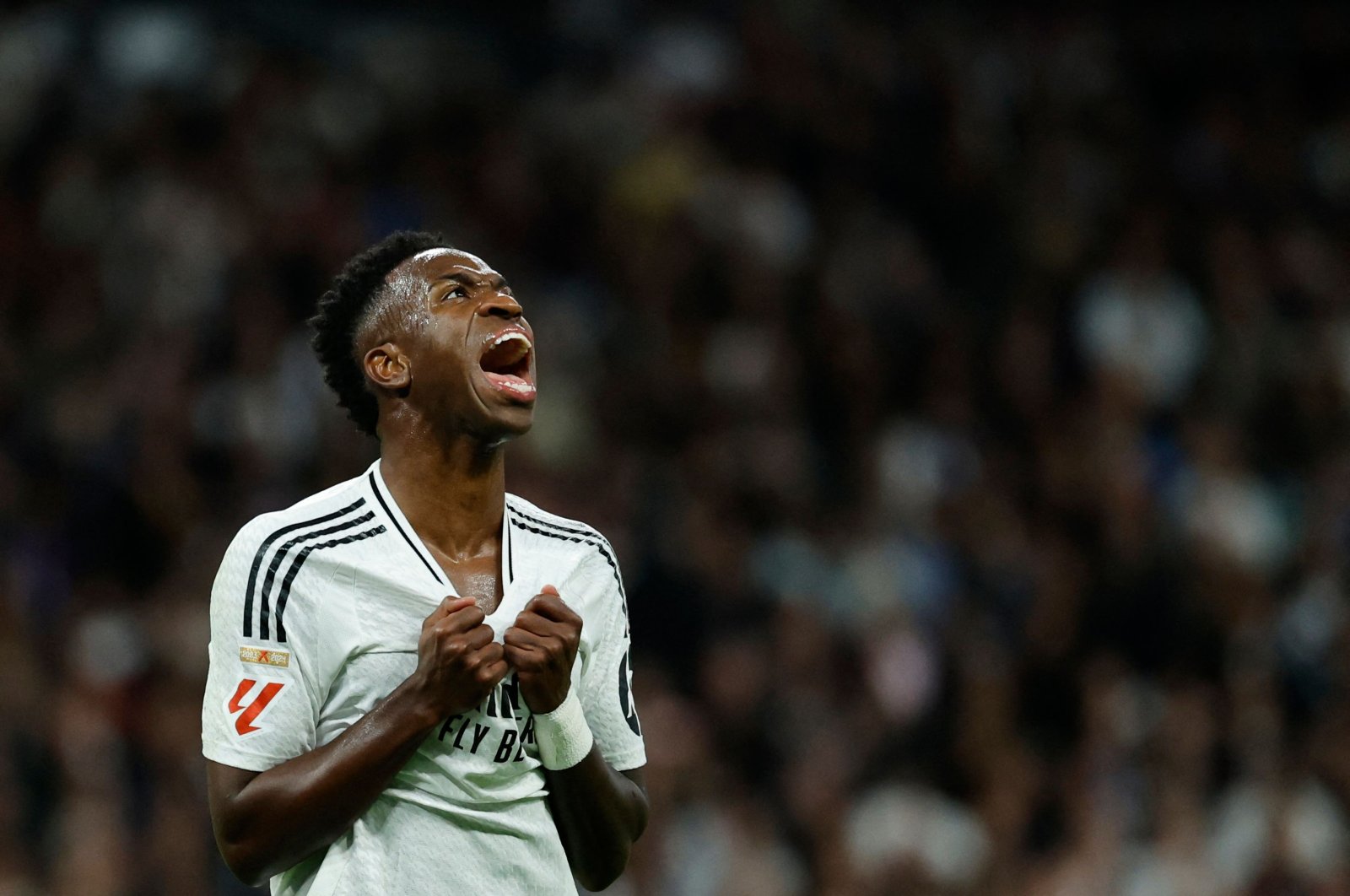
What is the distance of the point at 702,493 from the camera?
30.5 ft

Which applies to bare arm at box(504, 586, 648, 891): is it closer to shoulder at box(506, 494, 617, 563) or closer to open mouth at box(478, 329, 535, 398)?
shoulder at box(506, 494, 617, 563)

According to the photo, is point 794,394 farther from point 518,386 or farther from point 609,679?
point 518,386

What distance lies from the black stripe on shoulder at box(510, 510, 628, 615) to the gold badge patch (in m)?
0.56

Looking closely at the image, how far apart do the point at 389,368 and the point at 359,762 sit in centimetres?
78

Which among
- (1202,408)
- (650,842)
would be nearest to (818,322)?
(1202,408)

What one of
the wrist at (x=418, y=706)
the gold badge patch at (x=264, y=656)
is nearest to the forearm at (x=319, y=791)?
the wrist at (x=418, y=706)

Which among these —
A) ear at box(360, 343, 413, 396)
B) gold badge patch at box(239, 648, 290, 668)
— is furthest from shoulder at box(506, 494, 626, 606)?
gold badge patch at box(239, 648, 290, 668)

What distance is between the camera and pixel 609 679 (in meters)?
3.62

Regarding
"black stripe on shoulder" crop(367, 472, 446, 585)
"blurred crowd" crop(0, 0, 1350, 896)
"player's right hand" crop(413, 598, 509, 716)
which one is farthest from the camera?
"blurred crowd" crop(0, 0, 1350, 896)

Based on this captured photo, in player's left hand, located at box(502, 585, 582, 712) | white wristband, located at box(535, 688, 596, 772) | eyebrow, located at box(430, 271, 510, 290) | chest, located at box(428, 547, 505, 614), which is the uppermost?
eyebrow, located at box(430, 271, 510, 290)

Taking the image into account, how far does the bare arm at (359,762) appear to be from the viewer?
3127 mm

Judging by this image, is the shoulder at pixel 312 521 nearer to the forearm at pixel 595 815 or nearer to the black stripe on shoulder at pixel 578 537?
the black stripe on shoulder at pixel 578 537

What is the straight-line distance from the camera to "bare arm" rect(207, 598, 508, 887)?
10.3 ft

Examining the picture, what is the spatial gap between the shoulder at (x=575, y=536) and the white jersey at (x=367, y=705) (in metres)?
0.22
